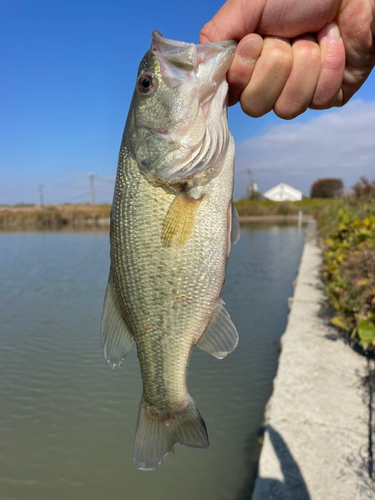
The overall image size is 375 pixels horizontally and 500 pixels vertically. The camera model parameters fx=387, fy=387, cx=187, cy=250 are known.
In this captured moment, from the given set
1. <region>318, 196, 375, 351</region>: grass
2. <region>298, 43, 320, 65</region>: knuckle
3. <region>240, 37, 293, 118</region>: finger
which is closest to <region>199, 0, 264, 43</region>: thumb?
<region>240, 37, 293, 118</region>: finger

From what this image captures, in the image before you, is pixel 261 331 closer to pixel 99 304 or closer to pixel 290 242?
pixel 99 304

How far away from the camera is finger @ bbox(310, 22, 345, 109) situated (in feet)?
6.28

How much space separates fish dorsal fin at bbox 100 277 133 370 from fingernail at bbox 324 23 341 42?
1.62 m

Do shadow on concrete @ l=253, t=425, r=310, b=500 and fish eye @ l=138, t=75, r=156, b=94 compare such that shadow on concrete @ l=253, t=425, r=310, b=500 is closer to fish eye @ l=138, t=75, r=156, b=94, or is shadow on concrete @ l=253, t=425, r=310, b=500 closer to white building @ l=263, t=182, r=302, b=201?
fish eye @ l=138, t=75, r=156, b=94

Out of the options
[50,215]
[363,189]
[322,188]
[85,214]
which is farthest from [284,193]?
[363,189]

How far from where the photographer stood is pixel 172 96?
1842mm

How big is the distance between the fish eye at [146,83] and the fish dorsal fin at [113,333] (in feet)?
3.15

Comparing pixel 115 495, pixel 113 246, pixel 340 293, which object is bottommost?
pixel 115 495

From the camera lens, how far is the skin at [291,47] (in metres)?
1.79

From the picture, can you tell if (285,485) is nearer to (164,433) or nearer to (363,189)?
(164,433)

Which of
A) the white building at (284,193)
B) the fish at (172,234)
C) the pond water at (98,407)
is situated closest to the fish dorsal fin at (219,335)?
the fish at (172,234)

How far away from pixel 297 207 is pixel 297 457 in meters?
50.1

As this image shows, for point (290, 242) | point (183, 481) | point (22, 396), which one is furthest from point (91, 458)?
point (290, 242)

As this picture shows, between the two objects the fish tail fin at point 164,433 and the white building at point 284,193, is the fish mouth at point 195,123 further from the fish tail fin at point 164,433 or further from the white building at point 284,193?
the white building at point 284,193
